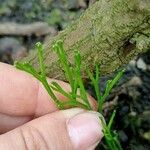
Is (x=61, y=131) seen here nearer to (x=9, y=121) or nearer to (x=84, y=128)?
(x=84, y=128)

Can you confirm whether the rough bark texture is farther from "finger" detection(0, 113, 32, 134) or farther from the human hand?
"finger" detection(0, 113, 32, 134)

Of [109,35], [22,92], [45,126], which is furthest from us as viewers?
[22,92]

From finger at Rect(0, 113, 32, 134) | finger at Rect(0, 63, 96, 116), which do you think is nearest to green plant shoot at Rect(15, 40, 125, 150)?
finger at Rect(0, 63, 96, 116)

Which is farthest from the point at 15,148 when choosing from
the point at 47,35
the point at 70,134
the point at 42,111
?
the point at 47,35

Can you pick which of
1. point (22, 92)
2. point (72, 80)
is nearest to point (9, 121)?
point (22, 92)

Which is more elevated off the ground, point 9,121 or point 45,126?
point 45,126

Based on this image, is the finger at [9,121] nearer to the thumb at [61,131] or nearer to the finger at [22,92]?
the finger at [22,92]

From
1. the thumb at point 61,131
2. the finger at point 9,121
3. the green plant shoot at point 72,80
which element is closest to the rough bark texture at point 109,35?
A: the green plant shoot at point 72,80

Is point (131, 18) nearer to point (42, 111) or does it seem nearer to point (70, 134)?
point (70, 134)
